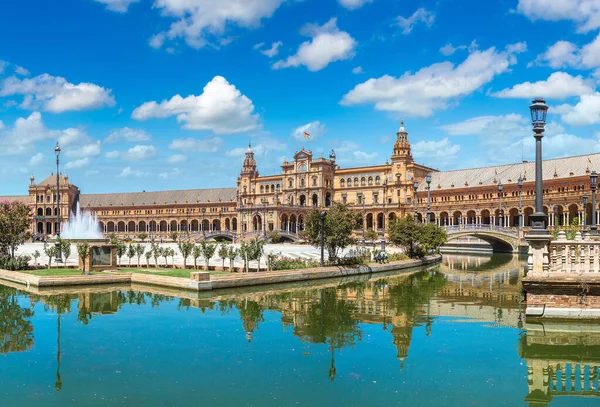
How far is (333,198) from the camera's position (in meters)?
110

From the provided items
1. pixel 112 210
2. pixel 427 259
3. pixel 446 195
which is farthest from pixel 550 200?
pixel 112 210

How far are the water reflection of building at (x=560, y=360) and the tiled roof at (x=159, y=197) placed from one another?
107702mm

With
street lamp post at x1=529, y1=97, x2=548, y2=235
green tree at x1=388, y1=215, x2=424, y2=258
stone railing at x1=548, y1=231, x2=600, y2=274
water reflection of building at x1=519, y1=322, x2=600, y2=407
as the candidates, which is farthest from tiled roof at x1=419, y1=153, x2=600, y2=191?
water reflection of building at x1=519, y1=322, x2=600, y2=407

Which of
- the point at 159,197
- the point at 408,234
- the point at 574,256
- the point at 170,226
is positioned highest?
the point at 159,197

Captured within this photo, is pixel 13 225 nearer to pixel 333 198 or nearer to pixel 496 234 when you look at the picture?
pixel 496 234

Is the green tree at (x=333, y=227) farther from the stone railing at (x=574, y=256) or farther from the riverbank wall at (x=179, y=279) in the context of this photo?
the stone railing at (x=574, y=256)

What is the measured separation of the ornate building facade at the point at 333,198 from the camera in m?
83.1

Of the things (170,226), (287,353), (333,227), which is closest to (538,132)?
(287,353)

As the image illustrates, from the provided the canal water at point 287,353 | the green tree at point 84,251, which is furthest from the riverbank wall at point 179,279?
the canal water at point 287,353

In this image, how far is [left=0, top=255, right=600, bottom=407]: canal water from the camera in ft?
39.9

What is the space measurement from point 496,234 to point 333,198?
46.9 metres

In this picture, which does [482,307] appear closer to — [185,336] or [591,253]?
[591,253]

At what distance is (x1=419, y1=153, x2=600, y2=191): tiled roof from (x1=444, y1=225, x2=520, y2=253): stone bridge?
17124mm

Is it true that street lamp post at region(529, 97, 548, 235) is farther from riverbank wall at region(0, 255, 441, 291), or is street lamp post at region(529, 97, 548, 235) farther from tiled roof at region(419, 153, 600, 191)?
tiled roof at region(419, 153, 600, 191)
